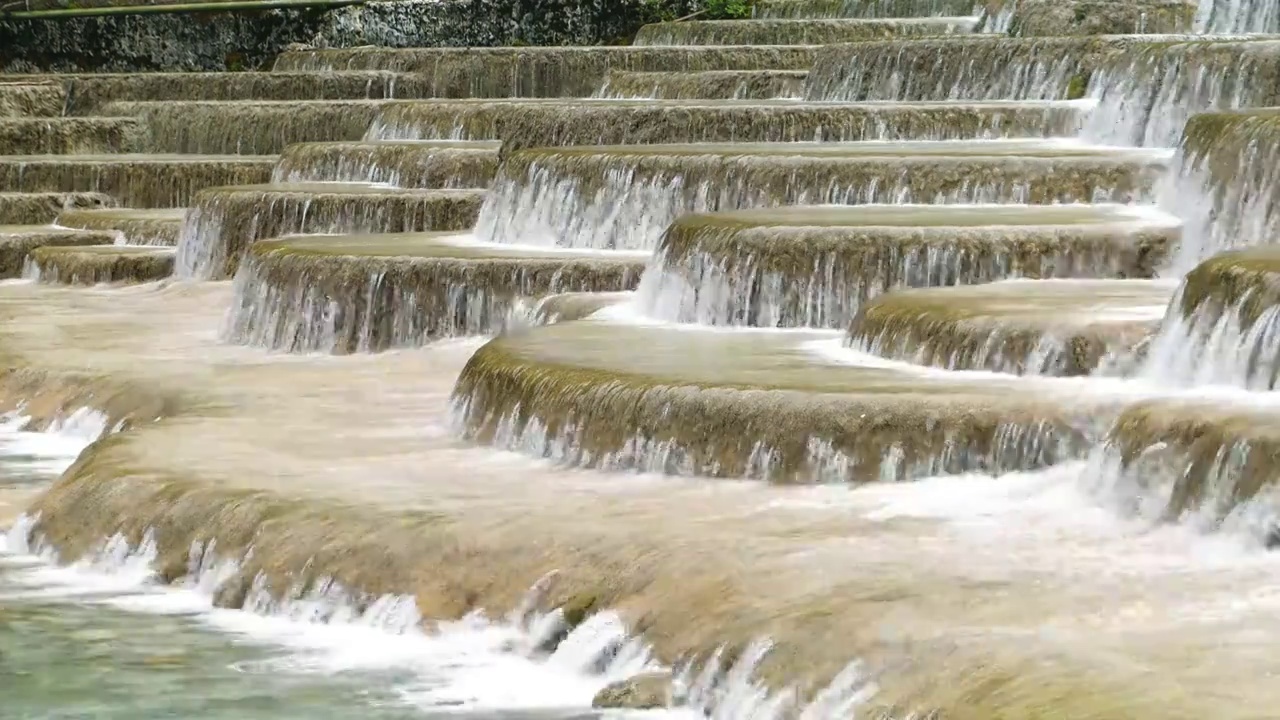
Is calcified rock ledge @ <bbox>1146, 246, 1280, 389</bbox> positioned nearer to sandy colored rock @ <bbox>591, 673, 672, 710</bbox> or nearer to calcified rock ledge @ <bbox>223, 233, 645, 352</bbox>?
sandy colored rock @ <bbox>591, 673, 672, 710</bbox>

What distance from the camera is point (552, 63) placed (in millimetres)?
30844

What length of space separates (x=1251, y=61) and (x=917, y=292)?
5.60 m

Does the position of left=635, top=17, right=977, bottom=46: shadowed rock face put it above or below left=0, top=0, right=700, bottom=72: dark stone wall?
above

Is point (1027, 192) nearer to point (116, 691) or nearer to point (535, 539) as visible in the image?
point (535, 539)

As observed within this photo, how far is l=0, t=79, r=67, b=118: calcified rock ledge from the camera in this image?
104ft

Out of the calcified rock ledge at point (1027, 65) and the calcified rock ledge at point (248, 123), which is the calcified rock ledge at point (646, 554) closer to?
the calcified rock ledge at point (1027, 65)

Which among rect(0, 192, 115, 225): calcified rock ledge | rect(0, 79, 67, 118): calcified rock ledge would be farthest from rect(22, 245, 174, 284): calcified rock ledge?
rect(0, 79, 67, 118): calcified rock ledge

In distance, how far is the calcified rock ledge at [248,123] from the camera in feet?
94.6

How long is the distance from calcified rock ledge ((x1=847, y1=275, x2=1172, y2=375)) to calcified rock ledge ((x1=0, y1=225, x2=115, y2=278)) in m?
13.2

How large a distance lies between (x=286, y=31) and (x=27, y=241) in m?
10.3

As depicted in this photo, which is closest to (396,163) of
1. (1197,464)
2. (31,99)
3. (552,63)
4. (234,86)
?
(552,63)

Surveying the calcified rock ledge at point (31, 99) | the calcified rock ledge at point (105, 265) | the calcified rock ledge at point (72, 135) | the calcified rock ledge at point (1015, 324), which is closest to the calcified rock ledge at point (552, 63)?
the calcified rock ledge at point (72, 135)

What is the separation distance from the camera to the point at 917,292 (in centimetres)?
1478

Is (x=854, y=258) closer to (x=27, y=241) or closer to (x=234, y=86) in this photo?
(x=27, y=241)
